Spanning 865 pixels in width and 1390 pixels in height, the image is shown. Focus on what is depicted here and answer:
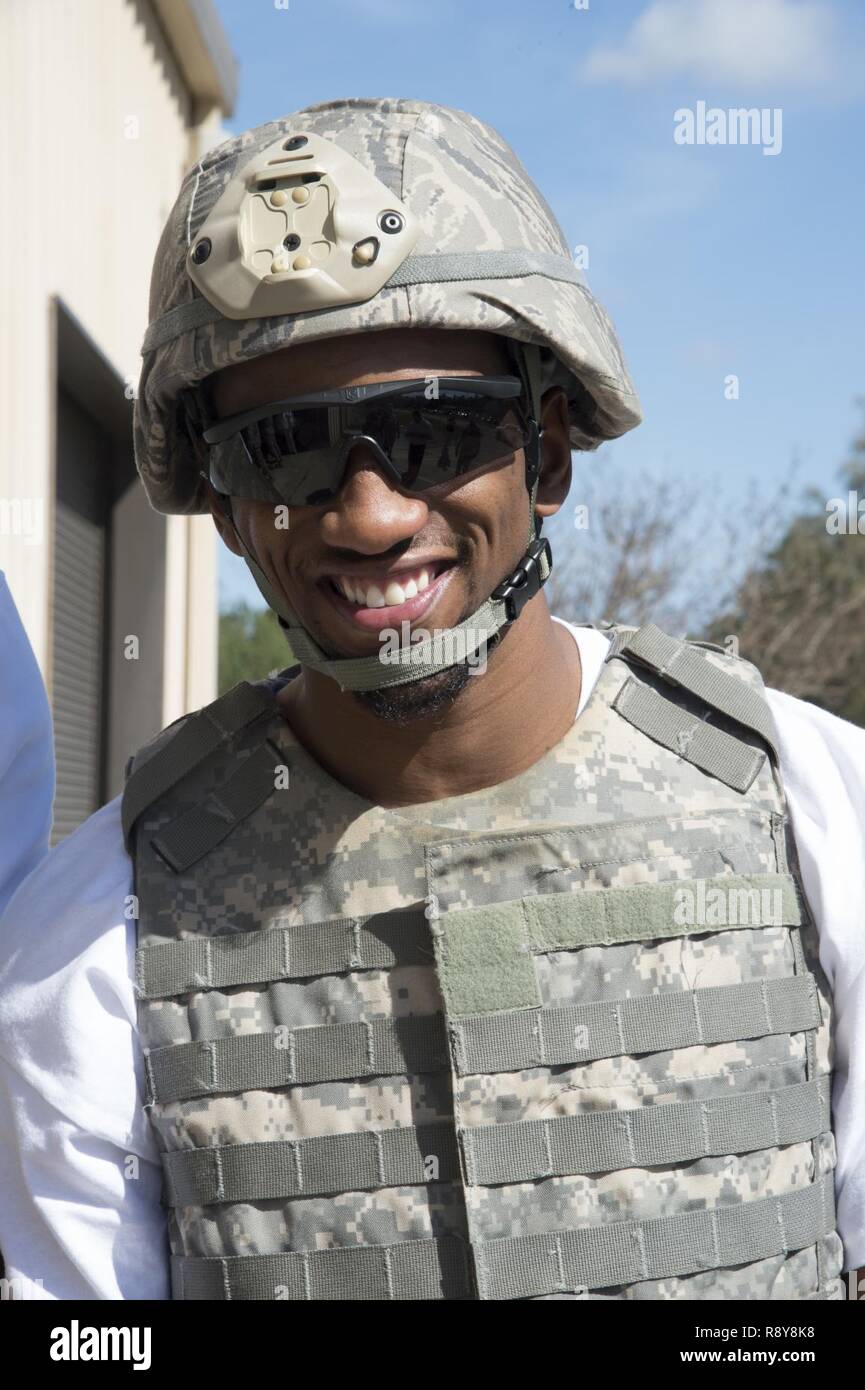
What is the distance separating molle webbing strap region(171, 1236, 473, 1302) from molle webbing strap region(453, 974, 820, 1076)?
10.2 inches

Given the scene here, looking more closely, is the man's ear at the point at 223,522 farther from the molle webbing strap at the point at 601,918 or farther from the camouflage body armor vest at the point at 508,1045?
the molle webbing strap at the point at 601,918

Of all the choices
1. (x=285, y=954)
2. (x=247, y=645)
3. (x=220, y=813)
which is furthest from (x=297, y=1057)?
(x=247, y=645)

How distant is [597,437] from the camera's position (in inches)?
96.0

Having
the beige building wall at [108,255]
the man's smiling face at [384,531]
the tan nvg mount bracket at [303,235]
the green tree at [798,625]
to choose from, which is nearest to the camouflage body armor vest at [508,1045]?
the man's smiling face at [384,531]

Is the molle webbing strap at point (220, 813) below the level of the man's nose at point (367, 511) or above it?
below

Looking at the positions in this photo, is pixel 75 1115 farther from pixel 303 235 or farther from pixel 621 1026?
pixel 303 235

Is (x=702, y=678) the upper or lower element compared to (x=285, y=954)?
upper

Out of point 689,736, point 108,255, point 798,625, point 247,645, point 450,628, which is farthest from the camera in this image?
point 247,645

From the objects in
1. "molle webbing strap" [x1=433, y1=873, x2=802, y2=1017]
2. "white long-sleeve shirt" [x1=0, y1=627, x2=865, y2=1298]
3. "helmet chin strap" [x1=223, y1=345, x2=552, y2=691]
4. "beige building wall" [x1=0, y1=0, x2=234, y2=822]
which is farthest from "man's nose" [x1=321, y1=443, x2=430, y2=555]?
"beige building wall" [x1=0, y1=0, x2=234, y2=822]

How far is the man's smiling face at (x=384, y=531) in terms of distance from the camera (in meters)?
1.94

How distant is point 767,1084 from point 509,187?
4.62 ft

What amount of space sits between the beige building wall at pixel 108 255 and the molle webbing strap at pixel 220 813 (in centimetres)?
304

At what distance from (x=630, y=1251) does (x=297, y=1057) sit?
54 centimetres

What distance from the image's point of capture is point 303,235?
76.6 inches
